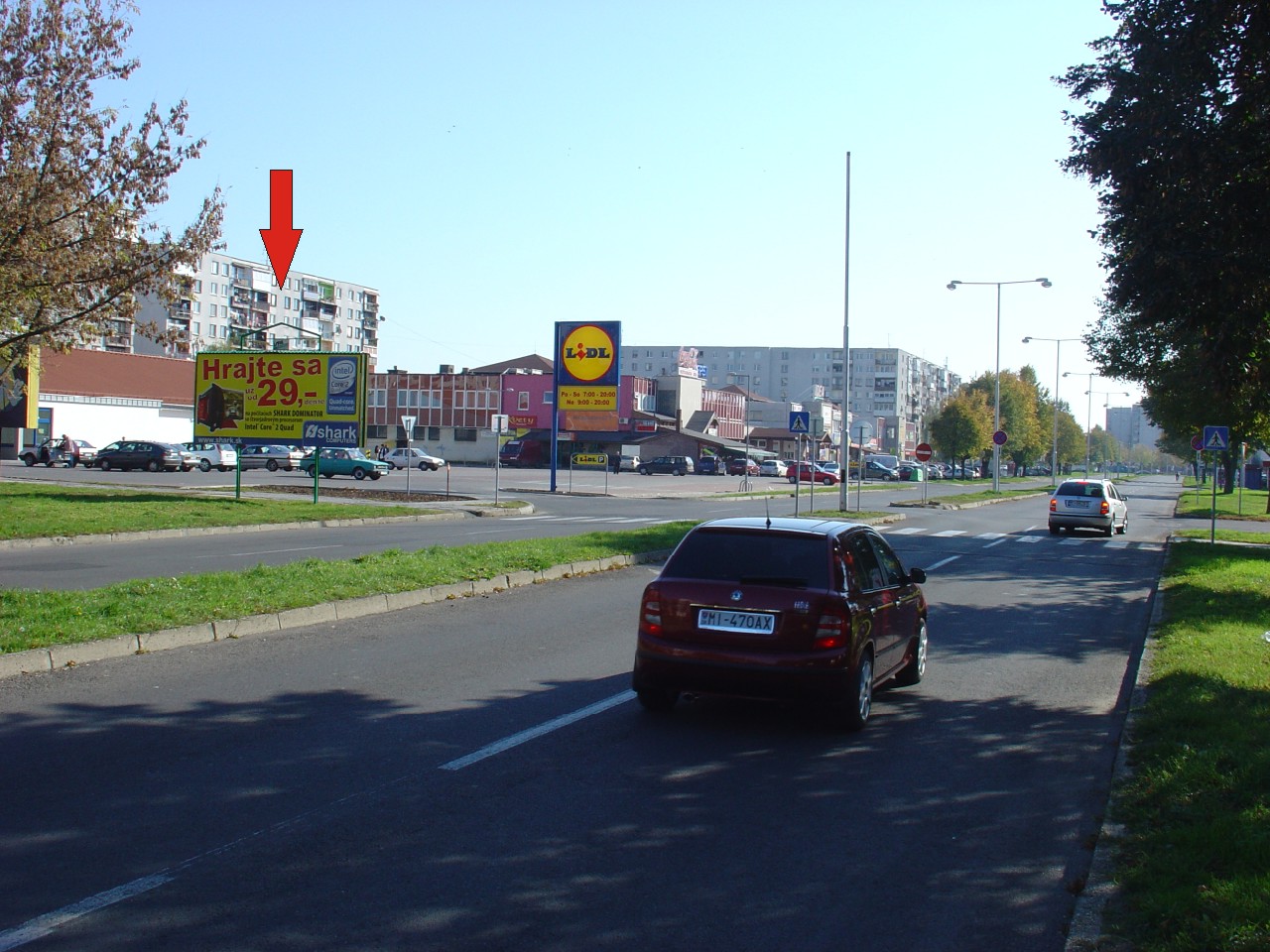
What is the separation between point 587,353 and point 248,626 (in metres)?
38.5

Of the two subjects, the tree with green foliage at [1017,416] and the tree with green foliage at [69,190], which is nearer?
the tree with green foliage at [69,190]

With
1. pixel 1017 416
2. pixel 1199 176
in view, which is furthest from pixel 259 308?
pixel 1199 176

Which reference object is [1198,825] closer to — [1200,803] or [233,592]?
[1200,803]

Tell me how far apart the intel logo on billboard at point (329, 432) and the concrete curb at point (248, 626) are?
622 inches

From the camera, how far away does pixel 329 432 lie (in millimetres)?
31516

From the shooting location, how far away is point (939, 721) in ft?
27.9

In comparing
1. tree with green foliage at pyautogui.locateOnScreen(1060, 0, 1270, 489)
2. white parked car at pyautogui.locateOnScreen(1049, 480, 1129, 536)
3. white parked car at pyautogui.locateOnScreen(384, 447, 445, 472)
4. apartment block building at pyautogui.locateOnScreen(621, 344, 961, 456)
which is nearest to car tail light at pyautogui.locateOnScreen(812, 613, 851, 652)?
tree with green foliage at pyautogui.locateOnScreen(1060, 0, 1270, 489)

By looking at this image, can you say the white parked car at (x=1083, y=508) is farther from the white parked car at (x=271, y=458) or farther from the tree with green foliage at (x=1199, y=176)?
the white parked car at (x=271, y=458)

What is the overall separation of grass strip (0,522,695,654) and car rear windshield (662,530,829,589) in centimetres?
516

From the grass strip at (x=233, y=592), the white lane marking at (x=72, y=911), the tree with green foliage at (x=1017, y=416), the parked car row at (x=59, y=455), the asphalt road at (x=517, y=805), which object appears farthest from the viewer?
the tree with green foliage at (x=1017, y=416)

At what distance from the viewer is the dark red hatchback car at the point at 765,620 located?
25.0 feet

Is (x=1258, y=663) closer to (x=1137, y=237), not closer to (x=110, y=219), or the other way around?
(x=1137, y=237)

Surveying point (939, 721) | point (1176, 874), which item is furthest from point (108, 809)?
point (939, 721)

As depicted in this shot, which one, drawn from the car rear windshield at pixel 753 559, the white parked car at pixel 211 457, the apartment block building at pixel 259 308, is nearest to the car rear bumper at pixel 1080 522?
the car rear windshield at pixel 753 559
